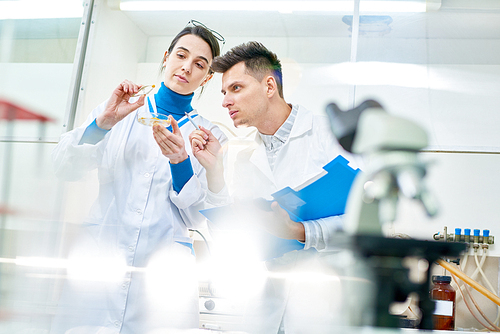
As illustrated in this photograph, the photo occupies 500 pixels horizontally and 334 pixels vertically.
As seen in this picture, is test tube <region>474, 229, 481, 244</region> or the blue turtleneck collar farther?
test tube <region>474, 229, 481, 244</region>

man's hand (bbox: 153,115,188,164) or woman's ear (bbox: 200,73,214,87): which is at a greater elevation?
woman's ear (bbox: 200,73,214,87)

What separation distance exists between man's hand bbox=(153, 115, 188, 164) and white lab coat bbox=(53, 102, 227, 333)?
0.19 ft

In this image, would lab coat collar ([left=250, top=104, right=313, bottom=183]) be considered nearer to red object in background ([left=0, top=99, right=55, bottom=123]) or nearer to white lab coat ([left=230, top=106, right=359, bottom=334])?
white lab coat ([left=230, top=106, right=359, bottom=334])

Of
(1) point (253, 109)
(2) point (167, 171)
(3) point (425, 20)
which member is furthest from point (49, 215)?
(3) point (425, 20)

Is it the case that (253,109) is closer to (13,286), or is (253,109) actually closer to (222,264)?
(222,264)

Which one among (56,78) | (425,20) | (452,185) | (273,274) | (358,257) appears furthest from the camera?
(452,185)

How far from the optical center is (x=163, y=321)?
1134 mm

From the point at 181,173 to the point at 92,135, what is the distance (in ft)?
0.93

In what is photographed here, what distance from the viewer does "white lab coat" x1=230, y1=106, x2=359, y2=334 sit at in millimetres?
950

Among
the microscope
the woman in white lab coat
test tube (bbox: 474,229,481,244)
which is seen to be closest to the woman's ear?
the woman in white lab coat

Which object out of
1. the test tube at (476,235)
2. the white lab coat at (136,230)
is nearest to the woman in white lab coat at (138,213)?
the white lab coat at (136,230)

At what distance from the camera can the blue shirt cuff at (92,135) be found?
1.15m

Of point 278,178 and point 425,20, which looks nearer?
point 278,178

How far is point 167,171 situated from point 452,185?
128cm
